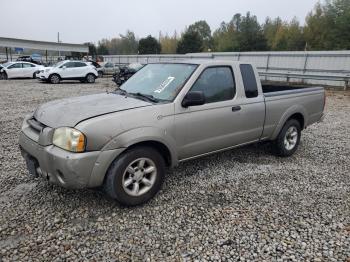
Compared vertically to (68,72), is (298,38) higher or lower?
higher

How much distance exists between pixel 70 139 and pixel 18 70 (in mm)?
22986

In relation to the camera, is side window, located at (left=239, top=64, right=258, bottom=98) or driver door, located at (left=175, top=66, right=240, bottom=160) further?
side window, located at (left=239, top=64, right=258, bottom=98)

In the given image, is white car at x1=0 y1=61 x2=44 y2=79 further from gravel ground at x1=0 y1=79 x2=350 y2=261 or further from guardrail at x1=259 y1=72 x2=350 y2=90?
gravel ground at x1=0 y1=79 x2=350 y2=261

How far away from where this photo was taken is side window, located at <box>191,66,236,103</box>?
164 inches

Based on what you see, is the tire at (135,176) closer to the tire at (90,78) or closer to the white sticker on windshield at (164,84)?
the white sticker on windshield at (164,84)

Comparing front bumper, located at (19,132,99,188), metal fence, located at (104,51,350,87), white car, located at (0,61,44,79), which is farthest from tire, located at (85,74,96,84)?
front bumper, located at (19,132,99,188)

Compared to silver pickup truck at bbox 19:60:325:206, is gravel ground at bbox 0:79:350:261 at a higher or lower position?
lower

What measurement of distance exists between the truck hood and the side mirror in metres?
0.47

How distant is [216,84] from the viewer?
171 inches

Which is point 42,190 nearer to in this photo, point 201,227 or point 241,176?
point 201,227

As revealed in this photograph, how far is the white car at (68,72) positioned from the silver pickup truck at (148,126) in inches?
670

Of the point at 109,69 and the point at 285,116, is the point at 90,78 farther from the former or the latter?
the point at 285,116

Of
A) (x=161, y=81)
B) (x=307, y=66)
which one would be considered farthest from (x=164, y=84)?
(x=307, y=66)

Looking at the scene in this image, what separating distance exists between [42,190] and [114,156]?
1407mm
